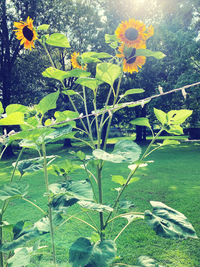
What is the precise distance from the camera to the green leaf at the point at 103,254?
2.74ft

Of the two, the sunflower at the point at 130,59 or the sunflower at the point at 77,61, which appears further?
the sunflower at the point at 77,61

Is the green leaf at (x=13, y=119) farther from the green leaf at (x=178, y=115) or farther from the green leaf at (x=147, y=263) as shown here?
the green leaf at (x=147, y=263)

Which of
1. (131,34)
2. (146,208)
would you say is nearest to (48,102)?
(131,34)

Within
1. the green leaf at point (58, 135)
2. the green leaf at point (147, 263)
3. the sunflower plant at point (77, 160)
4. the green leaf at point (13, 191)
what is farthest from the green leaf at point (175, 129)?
the green leaf at point (13, 191)

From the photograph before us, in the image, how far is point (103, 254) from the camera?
33.8 inches

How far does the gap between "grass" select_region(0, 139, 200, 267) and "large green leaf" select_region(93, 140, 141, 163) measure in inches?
13.8

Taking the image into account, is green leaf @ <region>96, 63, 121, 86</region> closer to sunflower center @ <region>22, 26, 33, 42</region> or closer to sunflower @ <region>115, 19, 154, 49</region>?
sunflower @ <region>115, 19, 154, 49</region>

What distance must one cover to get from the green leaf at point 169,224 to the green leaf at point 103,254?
0.58ft

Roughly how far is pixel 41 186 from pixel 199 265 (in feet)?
12.4

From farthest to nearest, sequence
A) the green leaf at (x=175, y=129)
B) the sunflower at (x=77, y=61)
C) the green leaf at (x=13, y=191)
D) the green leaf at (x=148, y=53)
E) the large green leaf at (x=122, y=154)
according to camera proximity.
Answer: the sunflower at (x=77, y=61) < the green leaf at (x=175, y=129) < the green leaf at (x=148, y=53) < the green leaf at (x=13, y=191) < the large green leaf at (x=122, y=154)

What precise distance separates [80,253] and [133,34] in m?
0.95

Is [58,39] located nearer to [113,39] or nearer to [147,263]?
[113,39]

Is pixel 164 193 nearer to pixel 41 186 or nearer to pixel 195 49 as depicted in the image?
pixel 41 186

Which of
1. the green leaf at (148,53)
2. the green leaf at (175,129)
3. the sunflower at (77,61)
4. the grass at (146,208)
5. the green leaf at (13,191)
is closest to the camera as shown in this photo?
the green leaf at (13,191)
